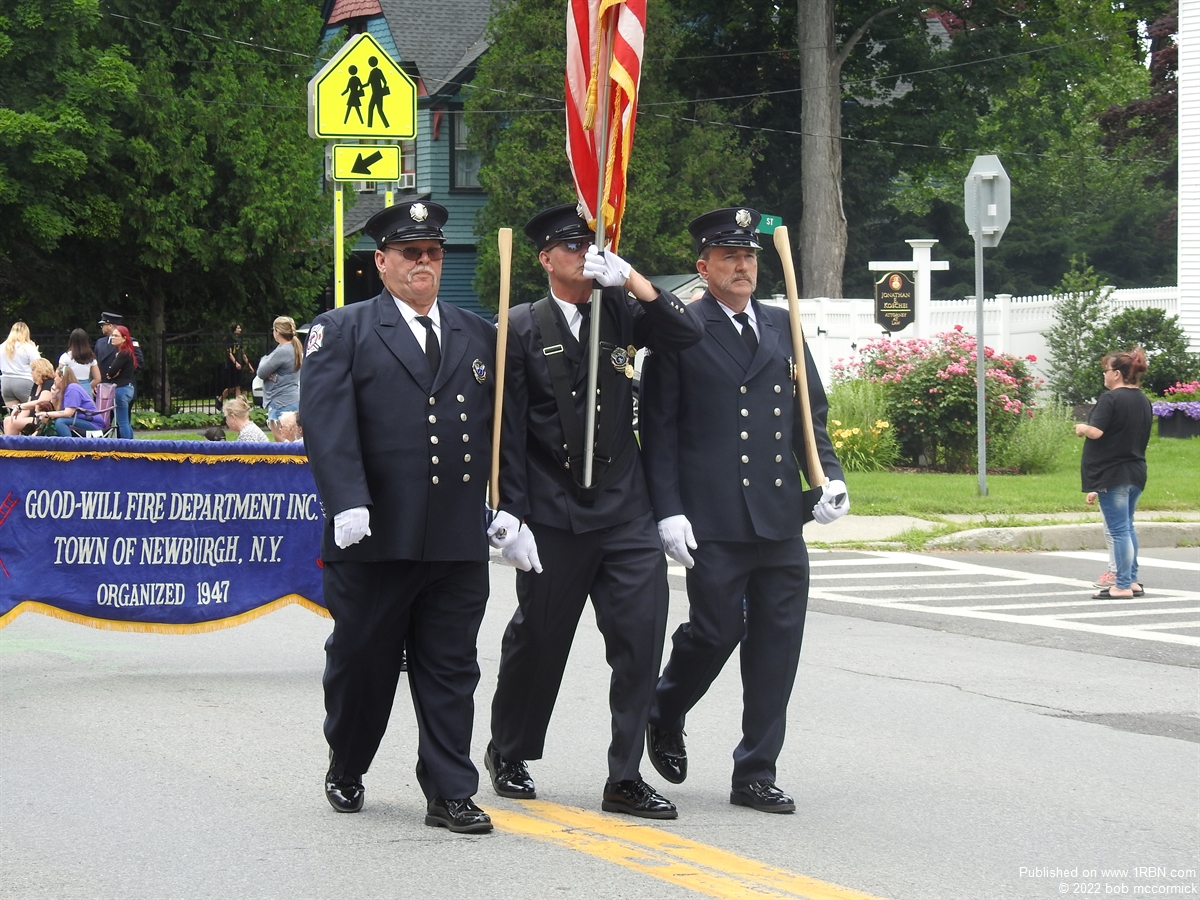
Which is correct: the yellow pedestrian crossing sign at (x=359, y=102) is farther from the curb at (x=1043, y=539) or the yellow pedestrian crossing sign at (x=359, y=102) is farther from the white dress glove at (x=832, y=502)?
the white dress glove at (x=832, y=502)

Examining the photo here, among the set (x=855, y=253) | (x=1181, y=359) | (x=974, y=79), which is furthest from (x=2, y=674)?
(x=855, y=253)

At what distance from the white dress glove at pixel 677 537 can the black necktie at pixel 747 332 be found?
2.31 feet

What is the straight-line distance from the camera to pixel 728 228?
591 cm

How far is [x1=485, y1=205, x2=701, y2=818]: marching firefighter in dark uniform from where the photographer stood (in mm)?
5613

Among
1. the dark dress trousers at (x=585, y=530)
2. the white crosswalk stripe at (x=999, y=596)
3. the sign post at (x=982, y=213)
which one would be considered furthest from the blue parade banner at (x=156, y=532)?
the sign post at (x=982, y=213)

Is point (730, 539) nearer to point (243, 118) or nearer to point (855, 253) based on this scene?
point (243, 118)

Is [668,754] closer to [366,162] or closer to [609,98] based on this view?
[609,98]

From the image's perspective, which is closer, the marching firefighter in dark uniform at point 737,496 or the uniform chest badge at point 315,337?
the uniform chest badge at point 315,337

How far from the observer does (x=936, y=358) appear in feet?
64.2

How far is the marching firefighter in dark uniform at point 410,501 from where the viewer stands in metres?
5.42

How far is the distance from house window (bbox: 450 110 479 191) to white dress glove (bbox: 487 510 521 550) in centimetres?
3541

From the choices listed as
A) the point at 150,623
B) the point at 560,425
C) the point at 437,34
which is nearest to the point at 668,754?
the point at 560,425

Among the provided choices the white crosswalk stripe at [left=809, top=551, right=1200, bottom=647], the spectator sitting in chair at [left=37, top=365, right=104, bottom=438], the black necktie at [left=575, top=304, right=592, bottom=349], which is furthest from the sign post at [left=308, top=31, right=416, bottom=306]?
the spectator sitting in chair at [left=37, top=365, right=104, bottom=438]

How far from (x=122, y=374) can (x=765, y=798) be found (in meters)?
17.7
